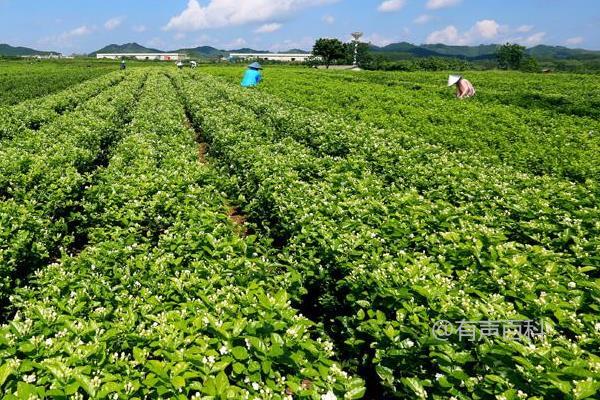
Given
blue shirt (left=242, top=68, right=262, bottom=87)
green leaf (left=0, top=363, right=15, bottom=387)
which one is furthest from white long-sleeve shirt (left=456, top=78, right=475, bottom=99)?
green leaf (left=0, top=363, right=15, bottom=387)

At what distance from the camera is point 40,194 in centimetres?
779

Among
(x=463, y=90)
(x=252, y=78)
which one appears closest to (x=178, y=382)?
(x=463, y=90)

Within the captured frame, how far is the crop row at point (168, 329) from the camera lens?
294cm

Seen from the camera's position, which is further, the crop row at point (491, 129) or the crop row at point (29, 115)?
the crop row at point (29, 115)

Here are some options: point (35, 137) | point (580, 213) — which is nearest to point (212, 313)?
point (580, 213)

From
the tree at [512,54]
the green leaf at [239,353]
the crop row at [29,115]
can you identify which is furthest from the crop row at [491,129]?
the tree at [512,54]

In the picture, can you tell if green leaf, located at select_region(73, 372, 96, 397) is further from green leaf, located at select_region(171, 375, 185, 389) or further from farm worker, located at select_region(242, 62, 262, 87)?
farm worker, located at select_region(242, 62, 262, 87)

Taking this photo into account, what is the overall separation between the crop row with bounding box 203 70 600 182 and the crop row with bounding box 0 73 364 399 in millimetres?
10155

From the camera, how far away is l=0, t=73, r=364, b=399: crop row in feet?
9.63

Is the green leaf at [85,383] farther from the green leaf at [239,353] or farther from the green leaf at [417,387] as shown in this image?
the green leaf at [417,387]

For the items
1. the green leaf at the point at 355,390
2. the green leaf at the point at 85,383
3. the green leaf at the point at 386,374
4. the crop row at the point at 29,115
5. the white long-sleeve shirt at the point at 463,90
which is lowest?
the green leaf at the point at 386,374

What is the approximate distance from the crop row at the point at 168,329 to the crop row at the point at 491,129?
10.2m

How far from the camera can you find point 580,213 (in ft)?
21.1

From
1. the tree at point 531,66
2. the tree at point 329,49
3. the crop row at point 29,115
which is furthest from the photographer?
the tree at point 329,49
